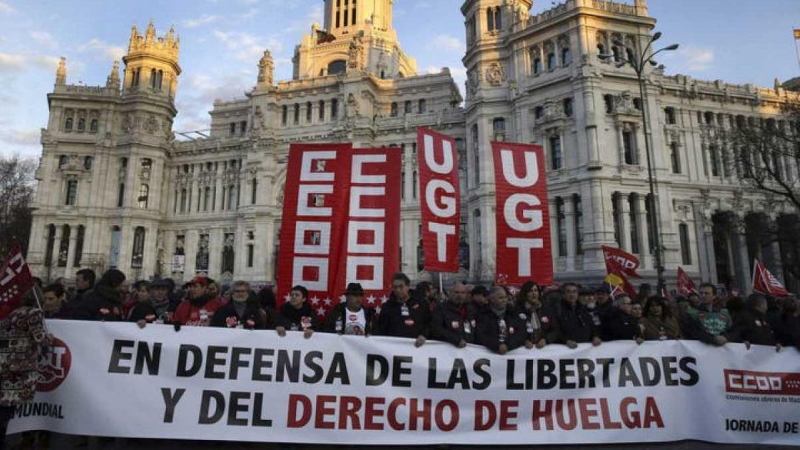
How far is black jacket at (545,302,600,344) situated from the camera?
8.01 metres

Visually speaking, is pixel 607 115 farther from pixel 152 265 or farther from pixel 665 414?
pixel 152 265

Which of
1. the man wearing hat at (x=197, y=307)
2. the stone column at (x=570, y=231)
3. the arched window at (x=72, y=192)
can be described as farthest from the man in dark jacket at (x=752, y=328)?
the arched window at (x=72, y=192)

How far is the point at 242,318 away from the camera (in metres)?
7.84

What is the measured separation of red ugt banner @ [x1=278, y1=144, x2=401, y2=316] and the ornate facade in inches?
1067

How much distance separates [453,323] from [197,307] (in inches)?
182

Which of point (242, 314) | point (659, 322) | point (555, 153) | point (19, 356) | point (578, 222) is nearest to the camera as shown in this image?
point (19, 356)

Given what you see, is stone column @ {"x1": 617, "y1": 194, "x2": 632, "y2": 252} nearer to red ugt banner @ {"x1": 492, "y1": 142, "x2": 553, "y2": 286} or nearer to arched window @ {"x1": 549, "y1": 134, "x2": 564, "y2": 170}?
arched window @ {"x1": 549, "y1": 134, "x2": 564, "y2": 170}

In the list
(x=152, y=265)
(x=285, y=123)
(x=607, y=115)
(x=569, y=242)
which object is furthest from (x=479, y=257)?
(x=152, y=265)

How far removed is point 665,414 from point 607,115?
3302 cm

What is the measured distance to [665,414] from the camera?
741 cm

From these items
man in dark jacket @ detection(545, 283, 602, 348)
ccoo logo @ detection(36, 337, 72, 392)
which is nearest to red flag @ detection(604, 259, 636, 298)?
man in dark jacket @ detection(545, 283, 602, 348)

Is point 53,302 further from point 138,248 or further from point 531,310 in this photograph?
point 138,248

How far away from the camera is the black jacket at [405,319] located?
7.82 metres

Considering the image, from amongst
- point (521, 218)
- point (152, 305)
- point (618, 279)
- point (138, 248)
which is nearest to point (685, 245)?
point (618, 279)
